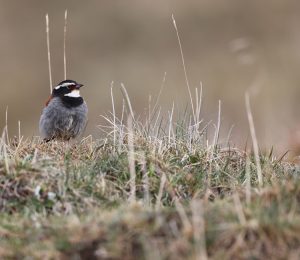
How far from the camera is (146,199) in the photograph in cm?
616

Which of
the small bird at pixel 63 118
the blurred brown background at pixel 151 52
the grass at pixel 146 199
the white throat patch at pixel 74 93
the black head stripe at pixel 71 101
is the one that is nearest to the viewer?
the grass at pixel 146 199

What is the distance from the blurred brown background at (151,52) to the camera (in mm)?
17359

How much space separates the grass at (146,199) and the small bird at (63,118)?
155cm

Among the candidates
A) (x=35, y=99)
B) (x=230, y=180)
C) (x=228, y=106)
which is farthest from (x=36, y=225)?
(x=35, y=99)

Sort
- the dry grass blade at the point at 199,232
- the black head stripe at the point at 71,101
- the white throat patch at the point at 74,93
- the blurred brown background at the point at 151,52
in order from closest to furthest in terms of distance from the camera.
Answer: the dry grass blade at the point at 199,232 → the black head stripe at the point at 71,101 → the white throat patch at the point at 74,93 → the blurred brown background at the point at 151,52

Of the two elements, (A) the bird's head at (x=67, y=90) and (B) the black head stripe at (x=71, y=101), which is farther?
(A) the bird's head at (x=67, y=90)

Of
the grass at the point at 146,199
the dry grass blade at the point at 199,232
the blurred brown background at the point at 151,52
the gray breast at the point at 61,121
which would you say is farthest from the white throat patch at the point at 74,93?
the dry grass blade at the point at 199,232

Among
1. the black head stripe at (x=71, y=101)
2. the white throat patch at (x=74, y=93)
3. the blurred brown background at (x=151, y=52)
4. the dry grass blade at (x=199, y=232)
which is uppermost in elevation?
the blurred brown background at (x=151, y=52)

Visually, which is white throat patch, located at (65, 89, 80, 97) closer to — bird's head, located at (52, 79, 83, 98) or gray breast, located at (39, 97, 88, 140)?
bird's head, located at (52, 79, 83, 98)

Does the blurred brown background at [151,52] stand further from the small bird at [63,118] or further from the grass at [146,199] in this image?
the grass at [146,199]

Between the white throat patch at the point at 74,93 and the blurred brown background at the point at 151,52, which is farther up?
the blurred brown background at the point at 151,52

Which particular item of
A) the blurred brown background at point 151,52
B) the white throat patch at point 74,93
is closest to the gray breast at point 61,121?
the white throat patch at point 74,93

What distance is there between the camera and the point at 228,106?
55.6 ft

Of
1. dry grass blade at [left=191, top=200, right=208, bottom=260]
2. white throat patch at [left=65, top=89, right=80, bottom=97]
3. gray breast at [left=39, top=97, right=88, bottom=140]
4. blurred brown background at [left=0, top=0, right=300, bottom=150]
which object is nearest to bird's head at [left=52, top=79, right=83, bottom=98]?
white throat patch at [left=65, top=89, right=80, bottom=97]
